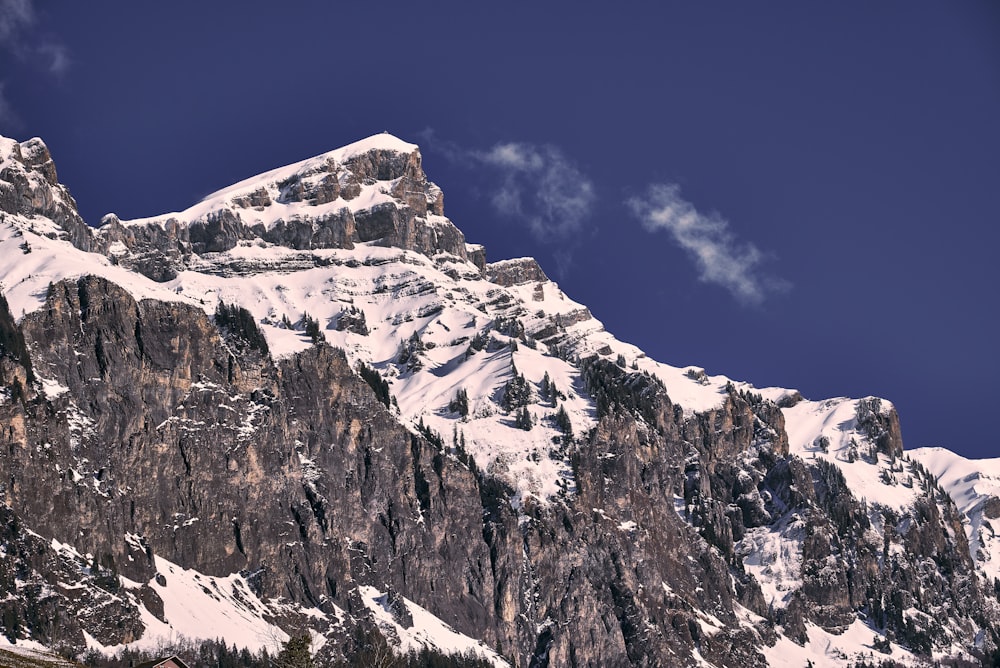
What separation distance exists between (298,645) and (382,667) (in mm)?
8984

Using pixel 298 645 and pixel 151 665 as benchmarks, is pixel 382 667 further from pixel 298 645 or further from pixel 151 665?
pixel 151 665

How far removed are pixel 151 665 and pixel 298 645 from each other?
2272 cm

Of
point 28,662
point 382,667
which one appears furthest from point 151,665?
point 382,667

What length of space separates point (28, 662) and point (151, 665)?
13346 millimetres

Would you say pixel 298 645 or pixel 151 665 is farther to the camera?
pixel 151 665

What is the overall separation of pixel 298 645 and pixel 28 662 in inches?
1166

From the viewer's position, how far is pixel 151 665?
195125mm

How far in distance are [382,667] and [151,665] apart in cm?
2784

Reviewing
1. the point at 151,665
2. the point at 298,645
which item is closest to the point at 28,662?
the point at 151,665

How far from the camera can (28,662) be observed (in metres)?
188

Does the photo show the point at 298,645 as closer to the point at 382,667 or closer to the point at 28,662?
the point at 382,667

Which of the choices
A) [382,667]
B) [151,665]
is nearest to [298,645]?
[382,667]

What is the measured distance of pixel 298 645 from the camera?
181 m
